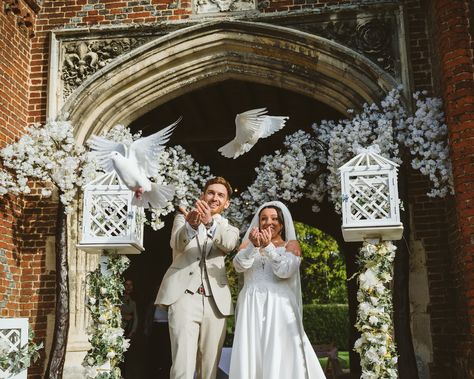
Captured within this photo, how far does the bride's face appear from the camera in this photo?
3973mm

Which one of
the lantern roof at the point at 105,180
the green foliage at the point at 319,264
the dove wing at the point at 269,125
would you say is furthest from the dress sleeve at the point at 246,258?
the green foliage at the point at 319,264

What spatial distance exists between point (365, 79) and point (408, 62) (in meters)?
0.44

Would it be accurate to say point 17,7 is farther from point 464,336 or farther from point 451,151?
point 464,336

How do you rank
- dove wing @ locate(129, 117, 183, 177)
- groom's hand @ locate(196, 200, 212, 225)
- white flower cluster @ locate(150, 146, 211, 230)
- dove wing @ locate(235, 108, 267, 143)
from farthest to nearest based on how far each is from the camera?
white flower cluster @ locate(150, 146, 211, 230) → dove wing @ locate(235, 108, 267, 143) → dove wing @ locate(129, 117, 183, 177) → groom's hand @ locate(196, 200, 212, 225)

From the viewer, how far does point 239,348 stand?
3770 millimetres

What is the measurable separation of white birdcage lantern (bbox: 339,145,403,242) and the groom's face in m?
0.82

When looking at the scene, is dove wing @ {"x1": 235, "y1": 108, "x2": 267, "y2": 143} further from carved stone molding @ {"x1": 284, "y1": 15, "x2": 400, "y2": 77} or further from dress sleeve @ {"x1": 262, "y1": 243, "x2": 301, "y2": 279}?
carved stone molding @ {"x1": 284, "y1": 15, "x2": 400, "y2": 77}

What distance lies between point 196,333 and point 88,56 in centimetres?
374

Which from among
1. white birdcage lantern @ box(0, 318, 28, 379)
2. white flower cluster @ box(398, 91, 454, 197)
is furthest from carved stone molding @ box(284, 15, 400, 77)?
white birdcage lantern @ box(0, 318, 28, 379)

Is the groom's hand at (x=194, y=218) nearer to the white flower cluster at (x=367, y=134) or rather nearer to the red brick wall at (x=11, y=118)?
the white flower cluster at (x=367, y=134)

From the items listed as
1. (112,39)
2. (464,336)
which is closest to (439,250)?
(464,336)

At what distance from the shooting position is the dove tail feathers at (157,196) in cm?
364

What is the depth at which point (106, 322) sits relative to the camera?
13.0ft

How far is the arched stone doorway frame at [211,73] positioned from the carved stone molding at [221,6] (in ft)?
0.70
